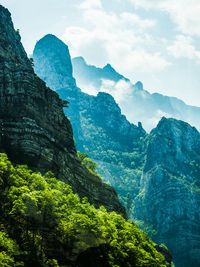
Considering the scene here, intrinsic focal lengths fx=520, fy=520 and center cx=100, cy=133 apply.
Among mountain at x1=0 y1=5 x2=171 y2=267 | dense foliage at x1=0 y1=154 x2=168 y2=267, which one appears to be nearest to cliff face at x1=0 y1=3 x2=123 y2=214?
mountain at x1=0 y1=5 x2=171 y2=267

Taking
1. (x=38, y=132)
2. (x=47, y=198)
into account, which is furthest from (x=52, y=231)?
(x=38, y=132)

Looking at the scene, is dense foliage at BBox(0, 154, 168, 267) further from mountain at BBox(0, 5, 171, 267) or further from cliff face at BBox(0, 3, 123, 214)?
cliff face at BBox(0, 3, 123, 214)

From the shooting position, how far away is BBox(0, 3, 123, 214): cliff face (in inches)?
3036

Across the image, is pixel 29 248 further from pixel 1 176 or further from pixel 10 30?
pixel 10 30

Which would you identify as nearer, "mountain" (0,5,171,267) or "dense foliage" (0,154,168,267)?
"dense foliage" (0,154,168,267)

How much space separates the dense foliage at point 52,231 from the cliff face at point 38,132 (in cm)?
1081

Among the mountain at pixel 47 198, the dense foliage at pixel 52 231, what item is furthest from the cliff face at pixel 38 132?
the dense foliage at pixel 52 231

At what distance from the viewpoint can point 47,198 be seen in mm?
56969

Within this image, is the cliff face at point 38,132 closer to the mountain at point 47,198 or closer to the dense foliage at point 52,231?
the mountain at point 47,198

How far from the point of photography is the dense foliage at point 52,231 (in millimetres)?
53031

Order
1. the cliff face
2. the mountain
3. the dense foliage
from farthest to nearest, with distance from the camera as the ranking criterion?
1. the cliff face
2. the mountain
3. the dense foliage

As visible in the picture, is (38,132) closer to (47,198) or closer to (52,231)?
(47,198)

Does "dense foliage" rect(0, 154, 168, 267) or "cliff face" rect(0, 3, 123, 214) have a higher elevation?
"cliff face" rect(0, 3, 123, 214)

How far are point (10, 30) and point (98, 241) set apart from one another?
130m
